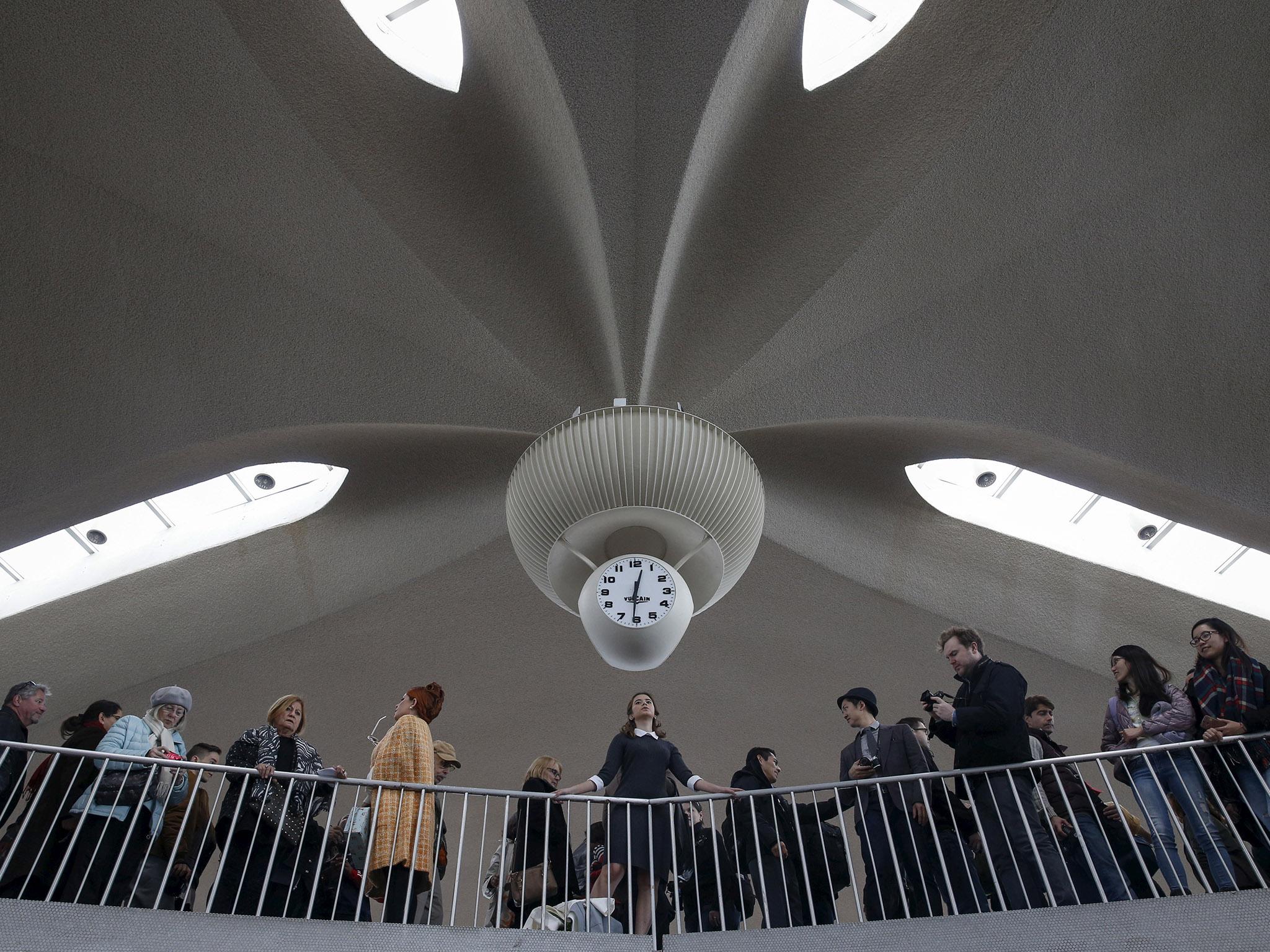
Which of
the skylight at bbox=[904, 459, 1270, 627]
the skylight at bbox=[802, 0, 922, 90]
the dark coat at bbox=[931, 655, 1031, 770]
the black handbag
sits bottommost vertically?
the black handbag

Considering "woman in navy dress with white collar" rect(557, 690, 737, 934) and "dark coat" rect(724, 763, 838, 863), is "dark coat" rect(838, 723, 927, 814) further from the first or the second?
"woman in navy dress with white collar" rect(557, 690, 737, 934)

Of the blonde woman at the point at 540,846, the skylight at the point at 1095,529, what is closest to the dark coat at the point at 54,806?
the blonde woman at the point at 540,846

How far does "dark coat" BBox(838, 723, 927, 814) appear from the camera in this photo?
6652 millimetres

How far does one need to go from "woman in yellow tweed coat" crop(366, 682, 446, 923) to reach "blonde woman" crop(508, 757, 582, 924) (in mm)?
526

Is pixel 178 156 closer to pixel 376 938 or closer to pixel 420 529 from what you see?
pixel 420 529

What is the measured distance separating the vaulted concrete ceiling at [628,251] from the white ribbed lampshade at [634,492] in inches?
70.5

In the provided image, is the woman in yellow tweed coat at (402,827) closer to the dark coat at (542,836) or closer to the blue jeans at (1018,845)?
the dark coat at (542,836)

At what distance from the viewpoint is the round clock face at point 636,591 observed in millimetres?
7582

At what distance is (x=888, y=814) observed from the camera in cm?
653

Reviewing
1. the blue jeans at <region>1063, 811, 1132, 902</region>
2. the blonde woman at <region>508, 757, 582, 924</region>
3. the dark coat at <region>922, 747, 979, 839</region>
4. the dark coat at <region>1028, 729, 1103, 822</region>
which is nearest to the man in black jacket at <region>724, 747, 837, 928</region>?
the dark coat at <region>922, 747, 979, 839</region>

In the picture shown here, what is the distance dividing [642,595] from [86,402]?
486cm

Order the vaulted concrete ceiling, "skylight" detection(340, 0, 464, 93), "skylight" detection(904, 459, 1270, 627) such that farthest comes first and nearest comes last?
"skylight" detection(904, 459, 1270, 627)
"skylight" detection(340, 0, 464, 93)
the vaulted concrete ceiling

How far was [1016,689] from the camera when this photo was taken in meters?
6.19

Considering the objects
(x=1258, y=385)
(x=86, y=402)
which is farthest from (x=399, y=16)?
(x=1258, y=385)
